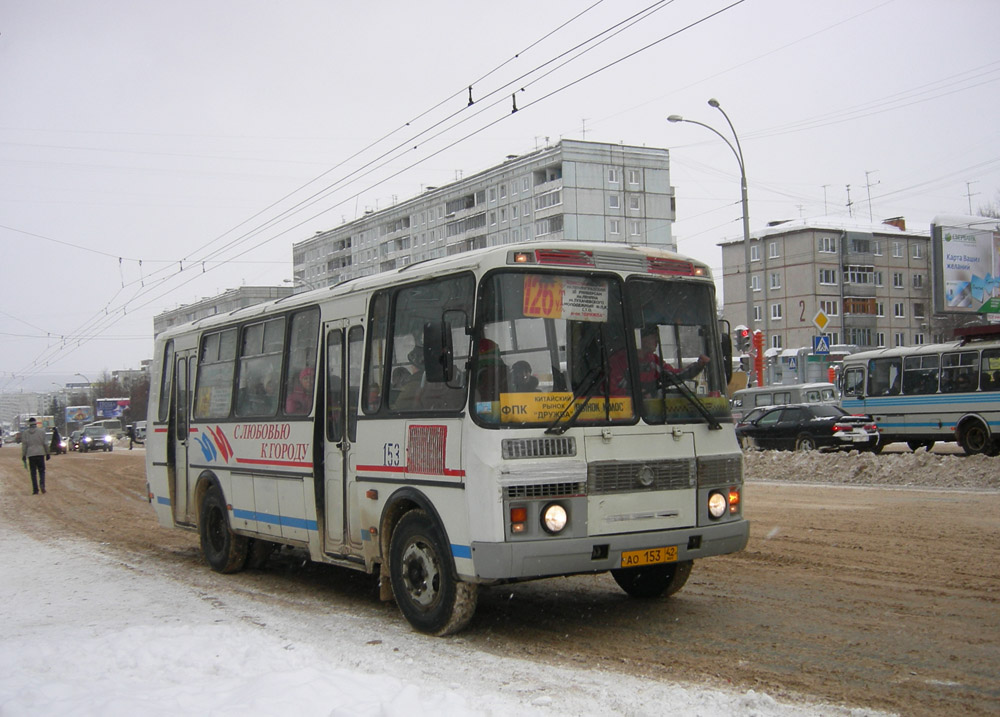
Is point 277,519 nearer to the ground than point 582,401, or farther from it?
nearer to the ground

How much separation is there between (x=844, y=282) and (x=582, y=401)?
7814cm

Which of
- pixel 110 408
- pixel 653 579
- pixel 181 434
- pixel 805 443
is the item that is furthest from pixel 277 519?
pixel 110 408

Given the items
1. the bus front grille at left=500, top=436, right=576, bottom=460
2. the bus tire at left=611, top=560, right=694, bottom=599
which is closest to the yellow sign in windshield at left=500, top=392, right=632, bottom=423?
the bus front grille at left=500, top=436, right=576, bottom=460

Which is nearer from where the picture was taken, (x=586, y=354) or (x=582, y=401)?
A: (x=582, y=401)

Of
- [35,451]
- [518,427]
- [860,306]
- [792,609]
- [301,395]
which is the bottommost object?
[792,609]

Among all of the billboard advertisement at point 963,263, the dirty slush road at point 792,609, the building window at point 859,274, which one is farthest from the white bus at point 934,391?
the building window at point 859,274

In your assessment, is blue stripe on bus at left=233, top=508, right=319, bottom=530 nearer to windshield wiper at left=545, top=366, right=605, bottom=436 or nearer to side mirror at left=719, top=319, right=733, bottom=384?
windshield wiper at left=545, top=366, right=605, bottom=436

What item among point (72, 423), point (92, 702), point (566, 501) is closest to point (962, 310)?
point (566, 501)

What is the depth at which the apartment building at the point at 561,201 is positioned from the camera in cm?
6931

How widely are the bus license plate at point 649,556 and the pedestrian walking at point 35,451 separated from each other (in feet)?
69.5

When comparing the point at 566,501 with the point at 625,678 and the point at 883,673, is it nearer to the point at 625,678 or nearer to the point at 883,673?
the point at 625,678

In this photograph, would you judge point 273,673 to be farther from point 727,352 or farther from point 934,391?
point 934,391

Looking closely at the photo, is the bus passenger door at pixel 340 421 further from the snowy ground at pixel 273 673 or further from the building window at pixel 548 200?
the building window at pixel 548 200

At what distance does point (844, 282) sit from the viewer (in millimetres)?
80188
